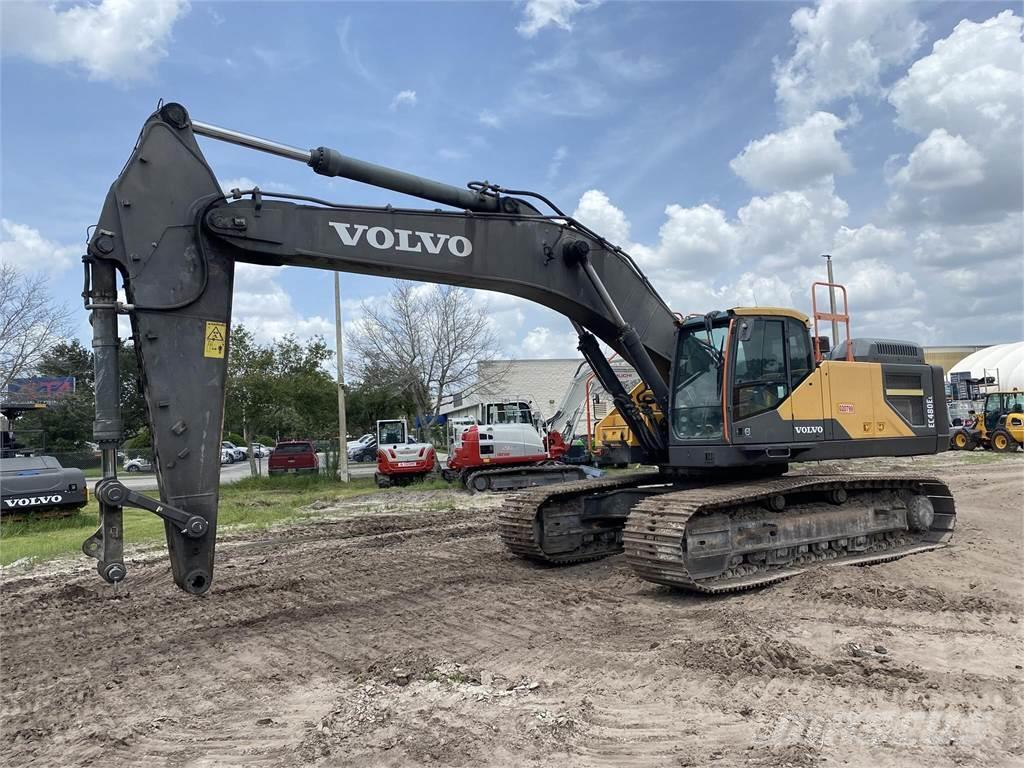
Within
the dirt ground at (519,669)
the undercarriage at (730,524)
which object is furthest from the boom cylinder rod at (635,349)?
the dirt ground at (519,669)

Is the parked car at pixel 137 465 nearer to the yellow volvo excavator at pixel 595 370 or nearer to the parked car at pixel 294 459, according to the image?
the parked car at pixel 294 459

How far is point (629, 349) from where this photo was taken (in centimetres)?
802

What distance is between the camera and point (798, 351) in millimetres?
8117

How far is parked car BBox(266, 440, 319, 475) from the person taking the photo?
85.3 ft

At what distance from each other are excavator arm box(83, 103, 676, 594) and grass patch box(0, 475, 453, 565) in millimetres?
5698

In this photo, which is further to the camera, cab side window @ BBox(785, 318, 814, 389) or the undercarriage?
cab side window @ BBox(785, 318, 814, 389)

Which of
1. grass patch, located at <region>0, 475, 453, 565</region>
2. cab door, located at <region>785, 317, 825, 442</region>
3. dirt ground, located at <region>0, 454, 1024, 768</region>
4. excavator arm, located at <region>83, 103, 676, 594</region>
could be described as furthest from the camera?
grass patch, located at <region>0, 475, 453, 565</region>

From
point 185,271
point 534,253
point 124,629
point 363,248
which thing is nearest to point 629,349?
point 534,253

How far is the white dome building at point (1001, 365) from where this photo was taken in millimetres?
44156

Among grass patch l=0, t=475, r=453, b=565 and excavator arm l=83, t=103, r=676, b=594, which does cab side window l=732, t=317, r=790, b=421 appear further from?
grass patch l=0, t=475, r=453, b=565

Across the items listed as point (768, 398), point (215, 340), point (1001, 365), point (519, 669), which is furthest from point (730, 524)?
point (1001, 365)

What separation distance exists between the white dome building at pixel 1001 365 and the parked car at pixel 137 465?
40905mm

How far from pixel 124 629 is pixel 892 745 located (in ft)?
19.8

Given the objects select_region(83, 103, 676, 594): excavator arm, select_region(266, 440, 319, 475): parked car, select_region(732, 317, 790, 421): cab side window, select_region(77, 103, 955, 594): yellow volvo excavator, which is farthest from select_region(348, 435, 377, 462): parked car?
select_region(83, 103, 676, 594): excavator arm
